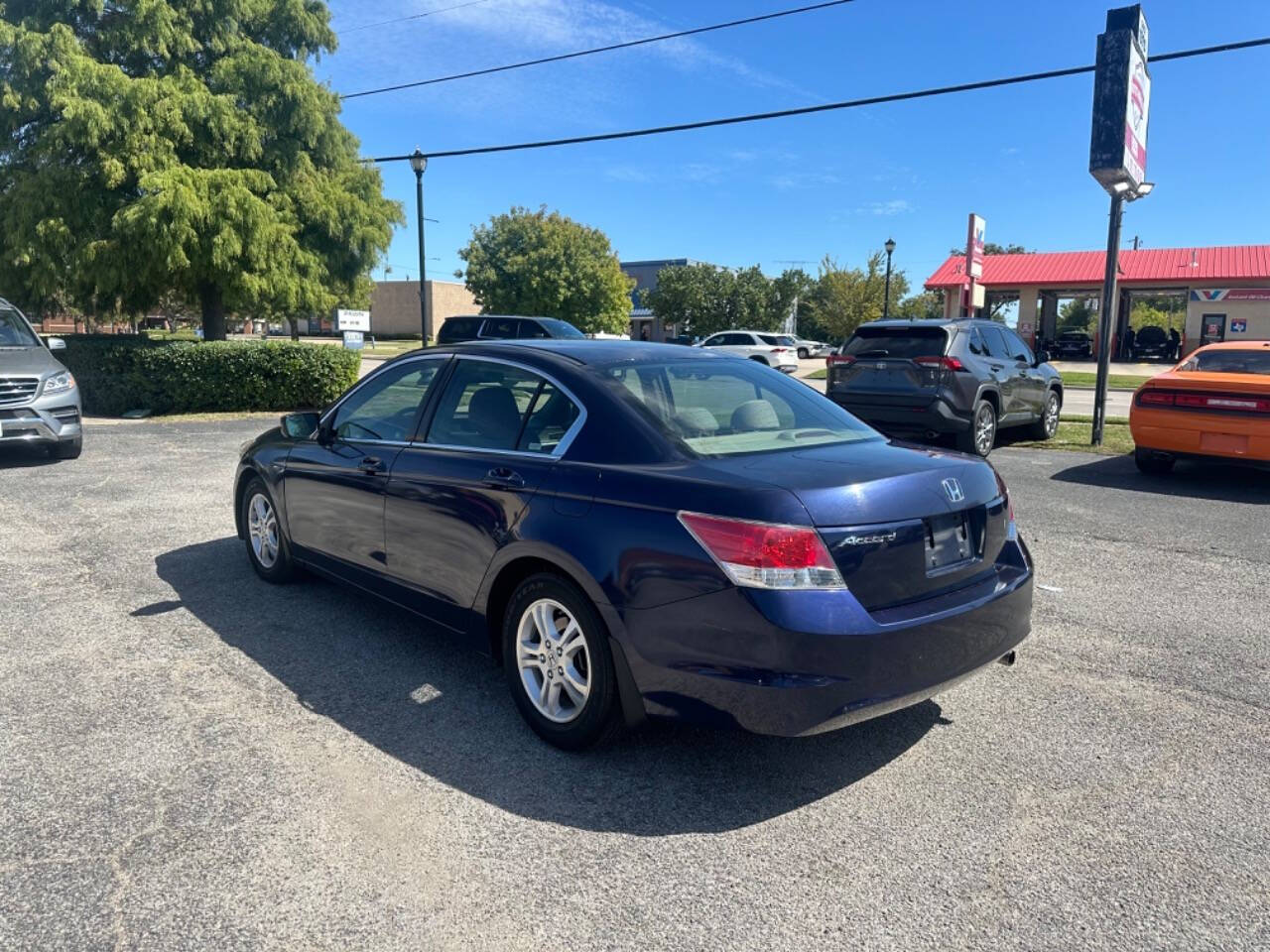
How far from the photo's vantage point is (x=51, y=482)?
9148 millimetres

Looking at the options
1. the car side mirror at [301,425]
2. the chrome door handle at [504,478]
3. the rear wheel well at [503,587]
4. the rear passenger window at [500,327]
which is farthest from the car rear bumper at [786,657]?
the rear passenger window at [500,327]

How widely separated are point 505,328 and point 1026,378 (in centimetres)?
1394

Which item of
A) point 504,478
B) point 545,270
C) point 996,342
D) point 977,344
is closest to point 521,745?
point 504,478

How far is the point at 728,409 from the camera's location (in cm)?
389

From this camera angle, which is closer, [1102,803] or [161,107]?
[1102,803]

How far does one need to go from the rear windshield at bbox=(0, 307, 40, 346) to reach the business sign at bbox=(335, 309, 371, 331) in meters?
8.29

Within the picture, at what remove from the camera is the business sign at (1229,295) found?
36.0 m

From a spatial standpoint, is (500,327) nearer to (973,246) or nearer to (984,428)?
(973,246)

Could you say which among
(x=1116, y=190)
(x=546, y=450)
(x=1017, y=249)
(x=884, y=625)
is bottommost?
(x=884, y=625)

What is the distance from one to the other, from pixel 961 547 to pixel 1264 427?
22.7 ft

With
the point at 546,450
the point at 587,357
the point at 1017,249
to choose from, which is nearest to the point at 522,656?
the point at 546,450

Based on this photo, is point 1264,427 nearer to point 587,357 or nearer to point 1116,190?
point 1116,190

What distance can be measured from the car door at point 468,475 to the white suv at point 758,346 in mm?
29065

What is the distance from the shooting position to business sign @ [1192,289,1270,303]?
118ft
